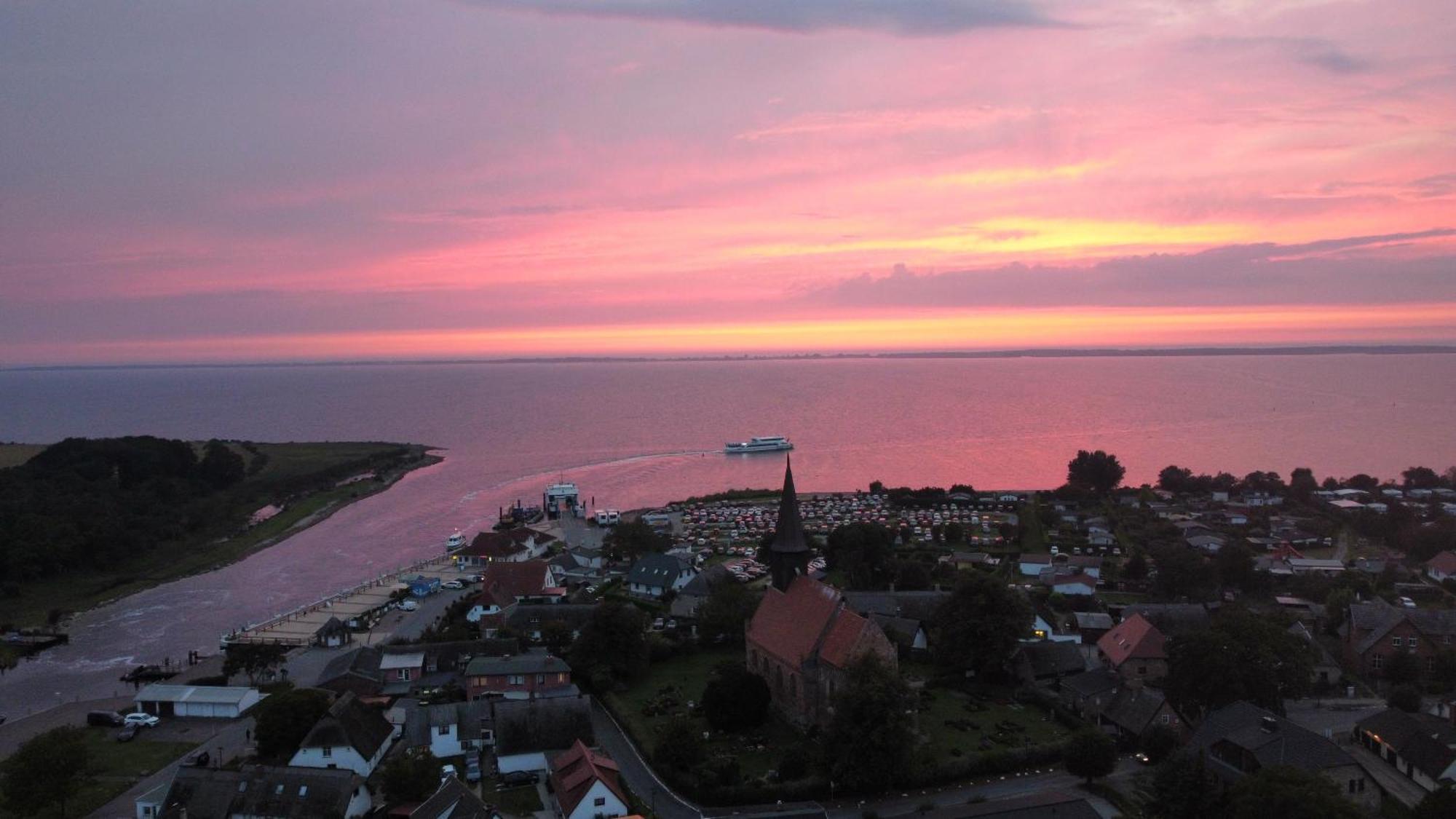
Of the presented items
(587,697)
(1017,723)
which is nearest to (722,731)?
(587,697)

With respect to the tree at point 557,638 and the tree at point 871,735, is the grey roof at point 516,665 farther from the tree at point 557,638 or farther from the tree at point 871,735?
the tree at point 871,735

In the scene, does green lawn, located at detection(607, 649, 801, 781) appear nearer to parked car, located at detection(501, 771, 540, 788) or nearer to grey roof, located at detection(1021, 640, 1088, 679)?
parked car, located at detection(501, 771, 540, 788)

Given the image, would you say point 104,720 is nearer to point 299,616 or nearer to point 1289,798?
point 299,616

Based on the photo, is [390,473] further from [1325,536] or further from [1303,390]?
[1303,390]

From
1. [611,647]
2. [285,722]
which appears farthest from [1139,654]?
[285,722]

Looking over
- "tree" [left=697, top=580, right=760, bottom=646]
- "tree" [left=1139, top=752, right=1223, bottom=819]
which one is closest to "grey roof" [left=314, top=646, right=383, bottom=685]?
"tree" [left=697, top=580, right=760, bottom=646]

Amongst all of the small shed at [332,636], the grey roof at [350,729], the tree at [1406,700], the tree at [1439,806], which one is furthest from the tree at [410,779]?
the tree at [1406,700]
